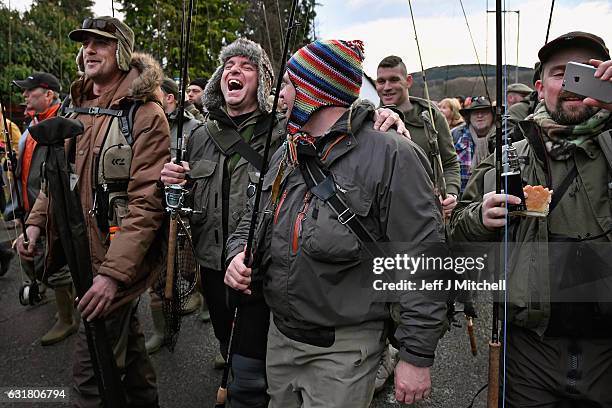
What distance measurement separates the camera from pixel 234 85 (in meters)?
3.09

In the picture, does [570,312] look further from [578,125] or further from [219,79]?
[219,79]

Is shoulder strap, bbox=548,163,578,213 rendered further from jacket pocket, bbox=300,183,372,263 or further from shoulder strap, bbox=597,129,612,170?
jacket pocket, bbox=300,183,372,263

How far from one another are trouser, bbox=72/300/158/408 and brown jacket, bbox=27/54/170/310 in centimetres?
24

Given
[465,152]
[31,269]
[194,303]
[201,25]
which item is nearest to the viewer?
[31,269]

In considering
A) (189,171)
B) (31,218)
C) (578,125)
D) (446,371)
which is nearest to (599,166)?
(578,125)

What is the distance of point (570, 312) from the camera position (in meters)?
2.10

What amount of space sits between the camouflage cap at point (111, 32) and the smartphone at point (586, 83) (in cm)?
245

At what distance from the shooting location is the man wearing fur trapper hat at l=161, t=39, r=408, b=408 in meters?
2.92

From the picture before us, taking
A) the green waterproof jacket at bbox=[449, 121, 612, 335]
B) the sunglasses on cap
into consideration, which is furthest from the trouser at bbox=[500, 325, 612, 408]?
the sunglasses on cap

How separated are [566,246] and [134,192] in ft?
7.26

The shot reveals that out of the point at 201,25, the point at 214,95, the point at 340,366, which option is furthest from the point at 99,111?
the point at 201,25

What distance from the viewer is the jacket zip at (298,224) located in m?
2.04

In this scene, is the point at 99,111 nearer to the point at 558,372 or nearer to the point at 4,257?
the point at 558,372

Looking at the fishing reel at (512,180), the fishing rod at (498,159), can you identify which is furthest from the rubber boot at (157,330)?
the fishing reel at (512,180)
